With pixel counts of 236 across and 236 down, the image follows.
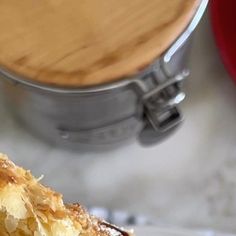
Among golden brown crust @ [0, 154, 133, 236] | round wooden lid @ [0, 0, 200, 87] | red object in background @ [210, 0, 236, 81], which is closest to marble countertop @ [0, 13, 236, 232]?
red object in background @ [210, 0, 236, 81]

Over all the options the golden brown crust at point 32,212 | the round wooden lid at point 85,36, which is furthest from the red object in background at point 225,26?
the golden brown crust at point 32,212

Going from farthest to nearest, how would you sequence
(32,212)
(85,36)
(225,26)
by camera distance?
1. (225,26)
2. (85,36)
3. (32,212)

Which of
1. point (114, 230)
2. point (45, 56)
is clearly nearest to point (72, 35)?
point (45, 56)

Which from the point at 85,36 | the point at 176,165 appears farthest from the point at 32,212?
the point at 176,165

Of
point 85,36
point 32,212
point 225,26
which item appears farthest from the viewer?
point 225,26

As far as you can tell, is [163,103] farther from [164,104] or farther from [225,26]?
[225,26]

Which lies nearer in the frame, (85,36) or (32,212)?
(32,212)
